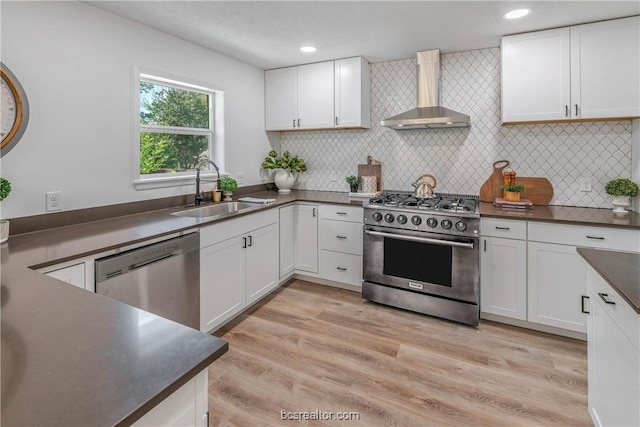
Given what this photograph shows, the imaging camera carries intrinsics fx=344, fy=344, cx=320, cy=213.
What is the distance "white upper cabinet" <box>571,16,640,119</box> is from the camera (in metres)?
2.53

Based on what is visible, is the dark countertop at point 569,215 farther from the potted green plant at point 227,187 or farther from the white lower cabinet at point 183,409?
the white lower cabinet at point 183,409

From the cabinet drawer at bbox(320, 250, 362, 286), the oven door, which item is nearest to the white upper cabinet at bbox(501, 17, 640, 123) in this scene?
the oven door

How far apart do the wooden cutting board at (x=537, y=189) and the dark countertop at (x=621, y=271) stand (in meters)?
1.72

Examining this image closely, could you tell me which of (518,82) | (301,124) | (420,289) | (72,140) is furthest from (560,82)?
(72,140)

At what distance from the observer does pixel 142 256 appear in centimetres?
198

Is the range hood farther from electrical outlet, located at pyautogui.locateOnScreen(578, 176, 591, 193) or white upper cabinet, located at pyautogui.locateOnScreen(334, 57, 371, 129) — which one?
electrical outlet, located at pyautogui.locateOnScreen(578, 176, 591, 193)

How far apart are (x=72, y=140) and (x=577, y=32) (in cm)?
374

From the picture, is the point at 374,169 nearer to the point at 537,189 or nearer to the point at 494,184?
the point at 494,184

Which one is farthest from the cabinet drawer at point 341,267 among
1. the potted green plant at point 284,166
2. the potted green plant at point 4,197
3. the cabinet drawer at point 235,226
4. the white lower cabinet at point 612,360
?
the potted green plant at point 4,197

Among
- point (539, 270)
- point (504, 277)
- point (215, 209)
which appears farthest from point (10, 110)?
point (539, 270)

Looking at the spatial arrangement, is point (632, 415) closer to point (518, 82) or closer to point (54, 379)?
point (54, 379)

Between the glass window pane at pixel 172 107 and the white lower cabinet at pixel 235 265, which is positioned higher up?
the glass window pane at pixel 172 107

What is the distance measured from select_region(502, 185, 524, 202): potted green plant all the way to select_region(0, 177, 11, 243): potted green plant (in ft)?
11.6

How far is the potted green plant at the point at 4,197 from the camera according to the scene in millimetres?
1737
